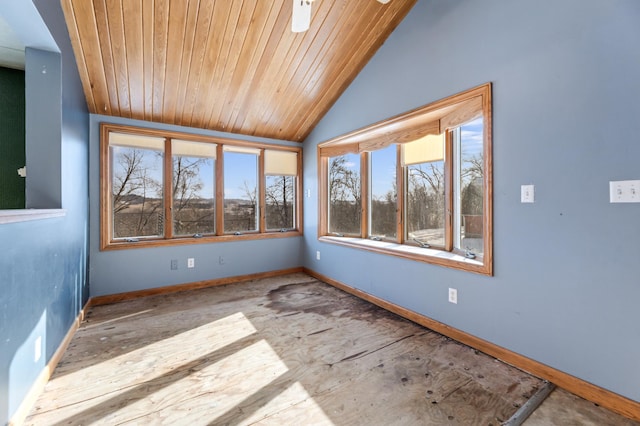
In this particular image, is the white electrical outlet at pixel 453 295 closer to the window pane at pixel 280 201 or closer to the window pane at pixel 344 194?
the window pane at pixel 344 194

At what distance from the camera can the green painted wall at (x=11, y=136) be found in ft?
8.30

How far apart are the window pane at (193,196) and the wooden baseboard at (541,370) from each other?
294cm

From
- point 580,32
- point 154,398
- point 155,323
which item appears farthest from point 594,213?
point 155,323

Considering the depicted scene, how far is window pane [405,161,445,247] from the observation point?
3037 mm

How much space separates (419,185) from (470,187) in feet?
2.17

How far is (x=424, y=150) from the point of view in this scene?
10.4 feet

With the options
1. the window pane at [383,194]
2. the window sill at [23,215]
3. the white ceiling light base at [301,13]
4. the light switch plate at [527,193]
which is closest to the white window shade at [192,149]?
the window sill at [23,215]

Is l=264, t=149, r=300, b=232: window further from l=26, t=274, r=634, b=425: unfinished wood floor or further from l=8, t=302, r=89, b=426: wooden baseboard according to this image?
l=8, t=302, r=89, b=426: wooden baseboard

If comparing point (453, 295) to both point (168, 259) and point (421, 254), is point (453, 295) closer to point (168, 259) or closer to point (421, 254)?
point (421, 254)

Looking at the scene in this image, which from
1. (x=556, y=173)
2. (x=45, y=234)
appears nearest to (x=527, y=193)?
(x=556, y=173)

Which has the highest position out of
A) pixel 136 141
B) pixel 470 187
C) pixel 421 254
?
pixel 136 141

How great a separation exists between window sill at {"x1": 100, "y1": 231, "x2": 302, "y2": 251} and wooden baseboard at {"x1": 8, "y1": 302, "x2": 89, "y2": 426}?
120 centimetres

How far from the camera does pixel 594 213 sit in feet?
5.61

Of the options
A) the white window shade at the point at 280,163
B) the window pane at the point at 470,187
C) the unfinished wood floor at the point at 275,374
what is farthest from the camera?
the white window shade at the point at 280,163
